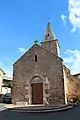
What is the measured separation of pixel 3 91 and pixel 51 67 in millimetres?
19119

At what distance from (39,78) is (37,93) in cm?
198

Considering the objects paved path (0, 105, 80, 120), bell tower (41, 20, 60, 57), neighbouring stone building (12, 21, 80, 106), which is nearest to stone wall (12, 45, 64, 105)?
neighbouring stone building (12, 21, 80, 106)

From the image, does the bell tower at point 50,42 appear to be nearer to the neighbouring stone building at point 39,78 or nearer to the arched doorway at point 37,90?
the neighbouring stone building at point 39,78

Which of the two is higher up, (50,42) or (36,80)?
(50,42)

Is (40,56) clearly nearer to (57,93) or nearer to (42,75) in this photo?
(42,75)

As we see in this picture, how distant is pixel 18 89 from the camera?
24734 millimetres

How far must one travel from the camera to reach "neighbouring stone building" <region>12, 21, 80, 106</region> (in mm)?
22656

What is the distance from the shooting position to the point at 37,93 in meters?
23.7

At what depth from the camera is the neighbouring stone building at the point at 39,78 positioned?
22.7 metres

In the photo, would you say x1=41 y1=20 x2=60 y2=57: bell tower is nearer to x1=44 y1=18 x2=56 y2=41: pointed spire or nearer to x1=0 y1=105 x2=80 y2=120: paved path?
x1=44 y1=18 x2=56 y2=41: pointed spire

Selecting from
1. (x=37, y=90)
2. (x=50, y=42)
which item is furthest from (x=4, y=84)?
(x=37, y=90)

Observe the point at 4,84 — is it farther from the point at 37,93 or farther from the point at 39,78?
the point at 39,78

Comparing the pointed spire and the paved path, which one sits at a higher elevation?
the pointed spire

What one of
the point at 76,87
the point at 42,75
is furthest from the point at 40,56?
the point at 76,87
